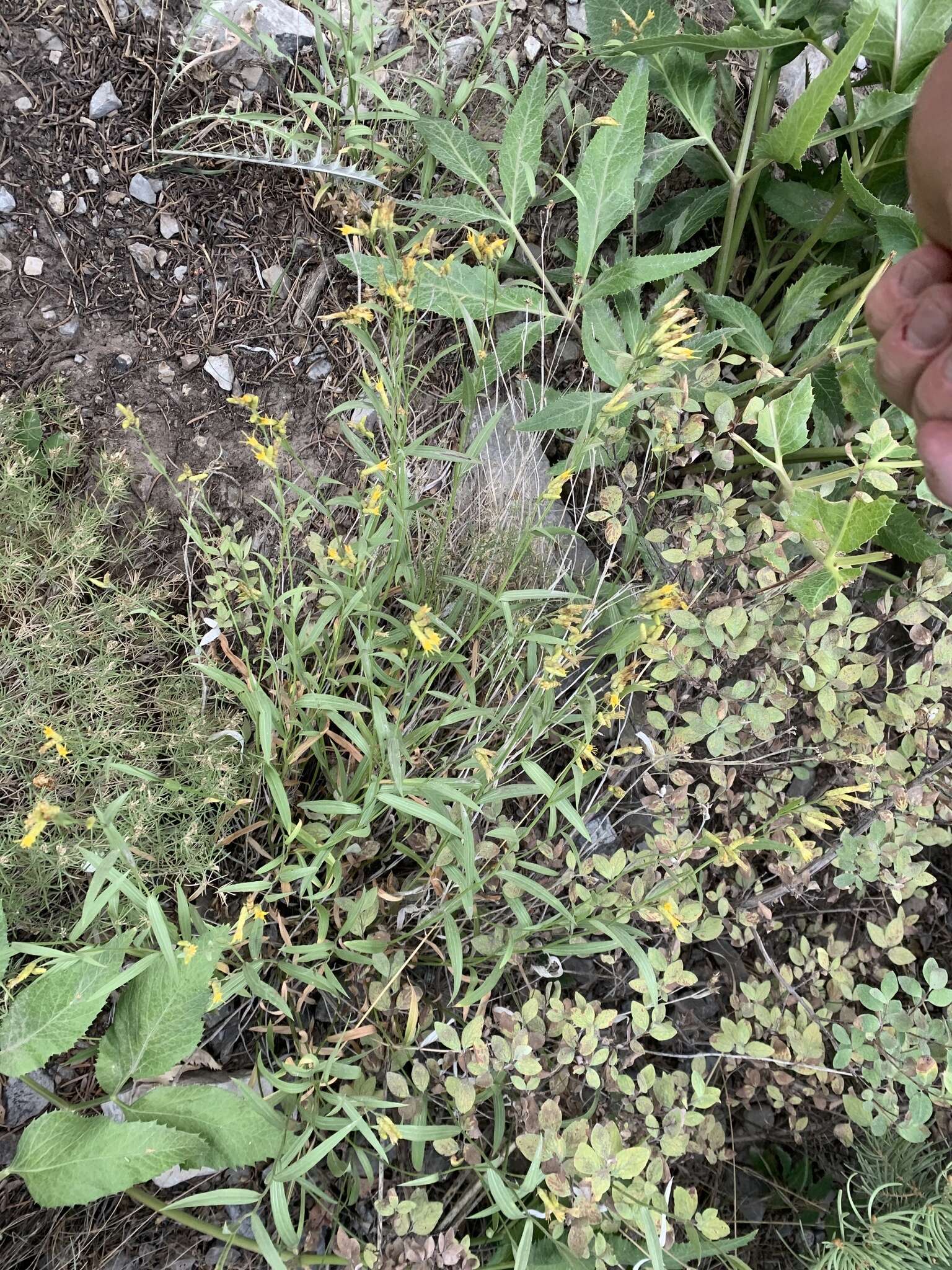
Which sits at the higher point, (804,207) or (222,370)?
(804,207)

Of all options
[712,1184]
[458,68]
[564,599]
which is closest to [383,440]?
[564,599]

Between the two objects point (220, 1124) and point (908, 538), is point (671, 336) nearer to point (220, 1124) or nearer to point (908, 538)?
point (908, 538)

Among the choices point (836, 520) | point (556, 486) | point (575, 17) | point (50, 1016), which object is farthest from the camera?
point (575, 17)

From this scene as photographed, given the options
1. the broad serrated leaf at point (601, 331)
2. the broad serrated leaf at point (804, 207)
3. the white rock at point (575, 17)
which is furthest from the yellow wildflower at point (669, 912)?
the white rock at point (575, 17)

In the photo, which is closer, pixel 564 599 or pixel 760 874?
pixel 564 599

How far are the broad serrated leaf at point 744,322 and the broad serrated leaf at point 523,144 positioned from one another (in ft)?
1.51

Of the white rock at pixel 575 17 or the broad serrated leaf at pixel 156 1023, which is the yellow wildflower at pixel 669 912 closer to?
the broad serrated leaf at pixel 156 1023

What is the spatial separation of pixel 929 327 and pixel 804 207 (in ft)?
4.09

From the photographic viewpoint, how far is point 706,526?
5.06 ft

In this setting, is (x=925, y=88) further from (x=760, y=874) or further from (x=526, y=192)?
(x=760, y=874)

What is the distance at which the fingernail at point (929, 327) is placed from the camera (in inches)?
30.6

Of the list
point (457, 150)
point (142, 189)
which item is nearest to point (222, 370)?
point (142, 189)

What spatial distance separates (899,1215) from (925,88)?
166 cm

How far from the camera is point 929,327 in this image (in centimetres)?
78
